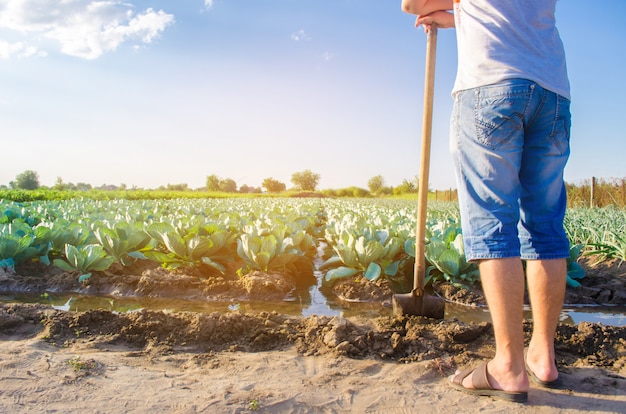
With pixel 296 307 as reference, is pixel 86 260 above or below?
above

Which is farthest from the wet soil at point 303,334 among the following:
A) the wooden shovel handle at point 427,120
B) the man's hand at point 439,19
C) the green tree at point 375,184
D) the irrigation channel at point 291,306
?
the green tree at point 375,184

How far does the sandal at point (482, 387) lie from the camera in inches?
69.0

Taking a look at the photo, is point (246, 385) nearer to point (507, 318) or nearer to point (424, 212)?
point (507, 318)

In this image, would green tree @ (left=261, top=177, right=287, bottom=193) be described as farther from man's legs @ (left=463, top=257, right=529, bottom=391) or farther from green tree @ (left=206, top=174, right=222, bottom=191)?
man's legs @ (left=463, top=257, right=529, bottom=391)

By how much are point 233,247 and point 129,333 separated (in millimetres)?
2785

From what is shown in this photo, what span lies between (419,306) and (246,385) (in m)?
1.24

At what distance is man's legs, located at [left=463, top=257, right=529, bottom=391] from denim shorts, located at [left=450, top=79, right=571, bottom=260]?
0.06 metres

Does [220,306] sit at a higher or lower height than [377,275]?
lower

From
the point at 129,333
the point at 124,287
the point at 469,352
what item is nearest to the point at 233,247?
the point at 124,287

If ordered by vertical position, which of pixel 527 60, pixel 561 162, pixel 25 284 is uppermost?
pixel 527 60

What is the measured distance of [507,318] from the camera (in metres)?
1.76

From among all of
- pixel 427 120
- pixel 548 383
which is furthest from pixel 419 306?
pixel 427 120

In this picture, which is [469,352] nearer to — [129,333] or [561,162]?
[561,162]

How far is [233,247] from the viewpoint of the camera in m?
5.23
